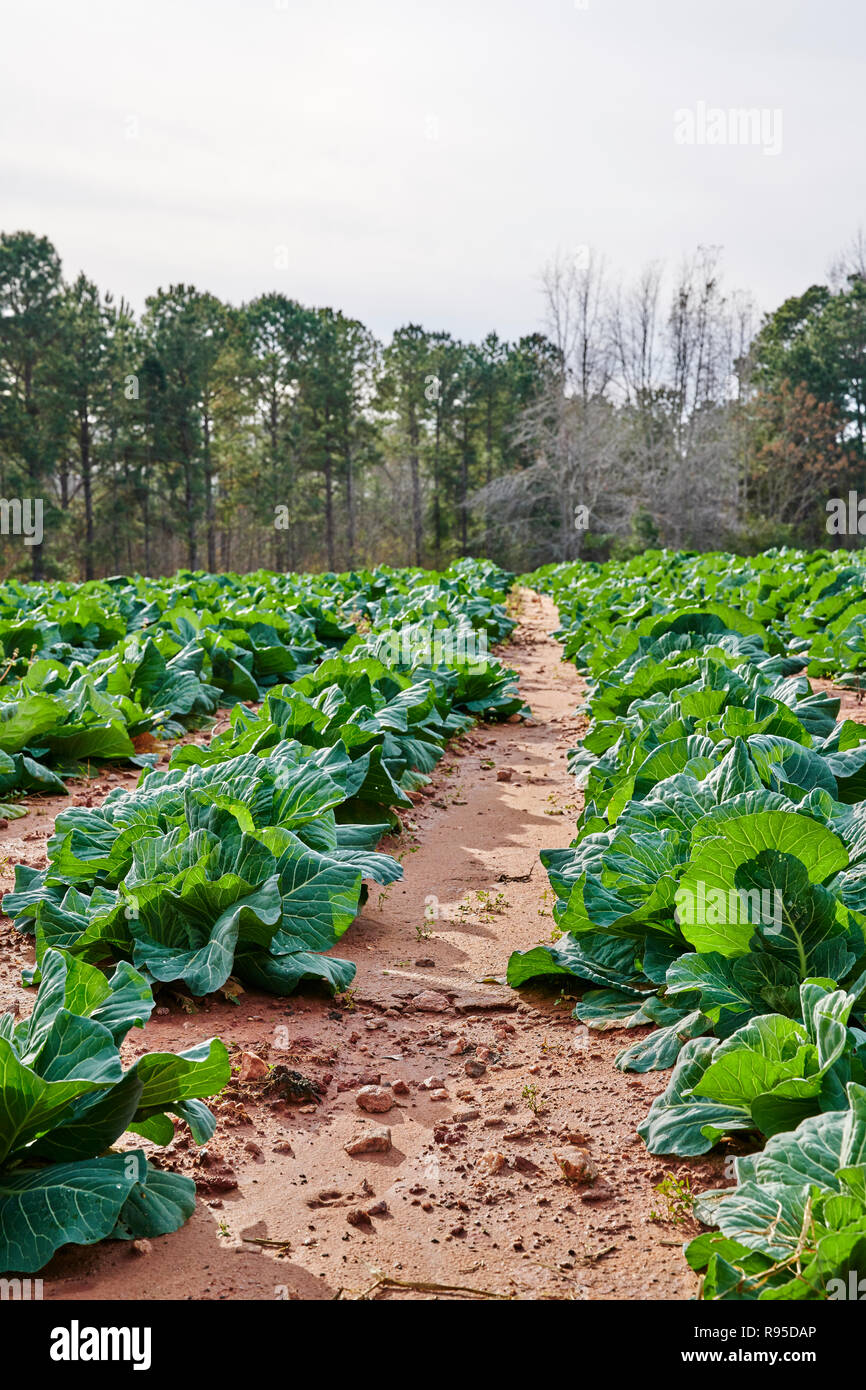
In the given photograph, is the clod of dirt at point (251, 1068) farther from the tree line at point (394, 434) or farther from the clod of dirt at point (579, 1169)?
the tree line at point (394, 434)

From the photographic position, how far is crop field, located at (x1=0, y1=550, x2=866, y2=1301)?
2.08 m

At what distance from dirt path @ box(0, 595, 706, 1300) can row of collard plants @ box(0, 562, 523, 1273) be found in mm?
130

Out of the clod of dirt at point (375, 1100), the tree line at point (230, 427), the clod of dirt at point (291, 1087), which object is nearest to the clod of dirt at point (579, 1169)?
the clod of dirt at point (375, 1100)

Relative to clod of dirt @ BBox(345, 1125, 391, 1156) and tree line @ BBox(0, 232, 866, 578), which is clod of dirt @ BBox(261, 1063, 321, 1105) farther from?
tree line @ BBox(0, 232, 866, 578)

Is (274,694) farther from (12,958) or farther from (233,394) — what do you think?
(233,394)

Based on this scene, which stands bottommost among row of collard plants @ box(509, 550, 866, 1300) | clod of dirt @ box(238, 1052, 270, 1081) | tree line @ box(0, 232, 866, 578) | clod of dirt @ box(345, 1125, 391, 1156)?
clod of dirt @ box(345, 1125, 391, 1156)

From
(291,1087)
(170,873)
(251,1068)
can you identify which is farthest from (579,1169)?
(170,873)

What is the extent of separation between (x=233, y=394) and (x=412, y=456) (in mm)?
11192

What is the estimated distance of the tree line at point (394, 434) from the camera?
4234cm

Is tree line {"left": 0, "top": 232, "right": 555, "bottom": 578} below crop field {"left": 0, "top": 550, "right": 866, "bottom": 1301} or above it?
above

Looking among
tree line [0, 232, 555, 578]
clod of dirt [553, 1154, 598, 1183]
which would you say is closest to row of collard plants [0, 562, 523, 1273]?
clod of dirt [553, 1154, 598, 1183]

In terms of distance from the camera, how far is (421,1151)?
2643 millimetres

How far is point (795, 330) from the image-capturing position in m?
60.0
